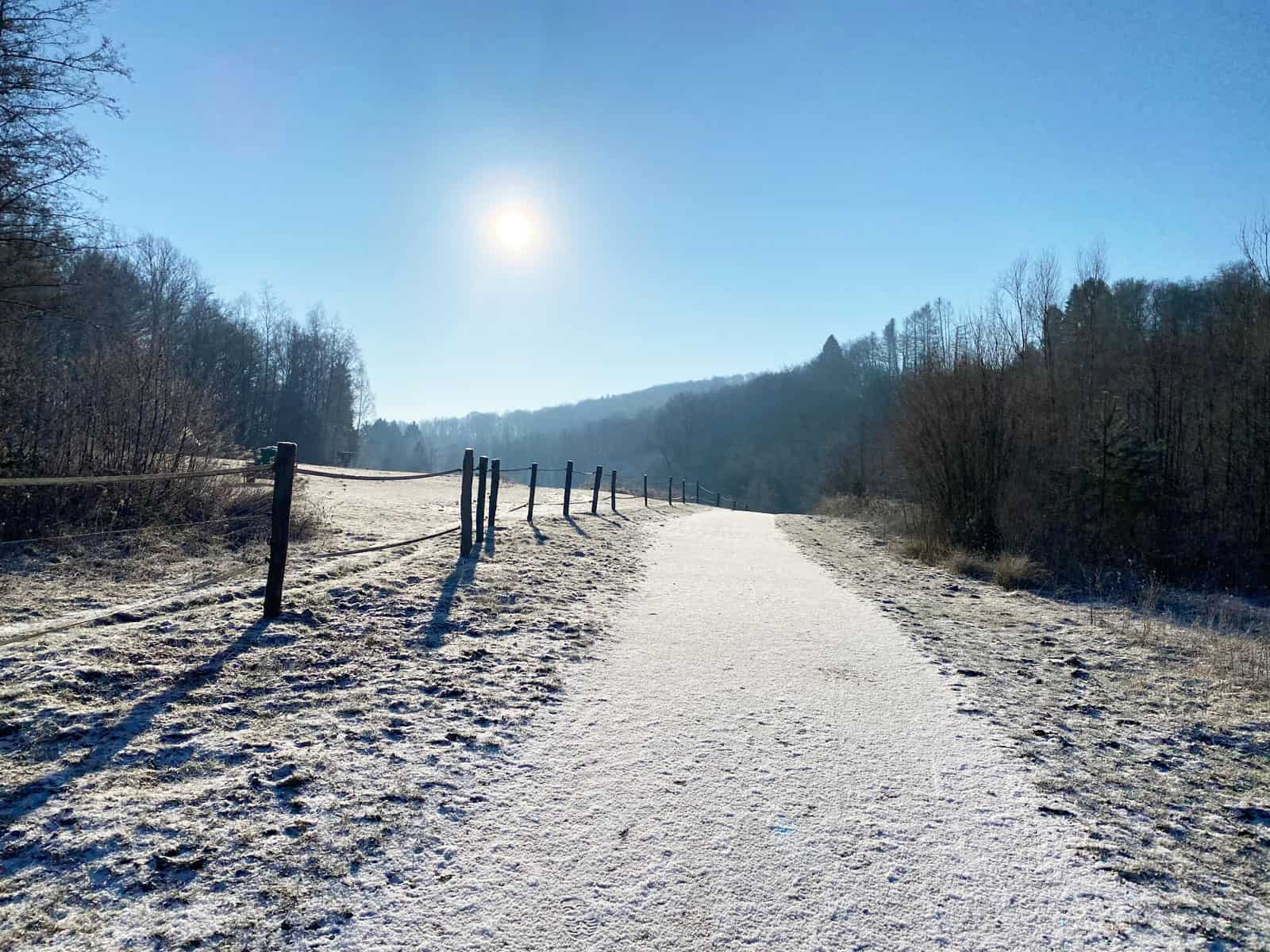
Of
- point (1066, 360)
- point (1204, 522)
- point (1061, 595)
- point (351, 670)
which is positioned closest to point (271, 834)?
point (351, 670)

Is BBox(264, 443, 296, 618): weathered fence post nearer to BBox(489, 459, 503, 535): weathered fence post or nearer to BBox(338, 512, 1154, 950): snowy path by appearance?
BBox(338, 512, 1154, 950): snowy path

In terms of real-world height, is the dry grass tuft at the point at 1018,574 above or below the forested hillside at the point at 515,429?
below

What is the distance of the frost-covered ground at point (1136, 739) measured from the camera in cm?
246

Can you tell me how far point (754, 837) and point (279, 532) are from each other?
14.2 feet

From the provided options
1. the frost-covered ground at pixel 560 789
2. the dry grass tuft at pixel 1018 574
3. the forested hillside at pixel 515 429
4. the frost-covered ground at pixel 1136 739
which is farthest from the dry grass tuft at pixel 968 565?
the forested hillside at pixel 515 429

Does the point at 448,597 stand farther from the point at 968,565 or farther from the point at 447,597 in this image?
the point at 968,565

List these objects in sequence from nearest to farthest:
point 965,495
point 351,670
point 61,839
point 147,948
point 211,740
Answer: point 147,948
point 61,839
point 211,740
point 351,670
point 965,495

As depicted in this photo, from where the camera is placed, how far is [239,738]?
321cm

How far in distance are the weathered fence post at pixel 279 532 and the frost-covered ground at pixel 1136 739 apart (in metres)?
5.29

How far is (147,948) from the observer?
187 centimetres

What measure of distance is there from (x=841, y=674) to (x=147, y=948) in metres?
4.31

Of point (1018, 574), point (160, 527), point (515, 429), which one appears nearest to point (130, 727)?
point (160, 527)

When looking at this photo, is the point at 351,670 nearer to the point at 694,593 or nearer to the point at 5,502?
the point at 694,593

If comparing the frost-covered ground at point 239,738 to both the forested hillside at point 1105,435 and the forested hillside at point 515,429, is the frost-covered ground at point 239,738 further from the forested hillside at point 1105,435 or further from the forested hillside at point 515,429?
the forested hillside at point 515,429
